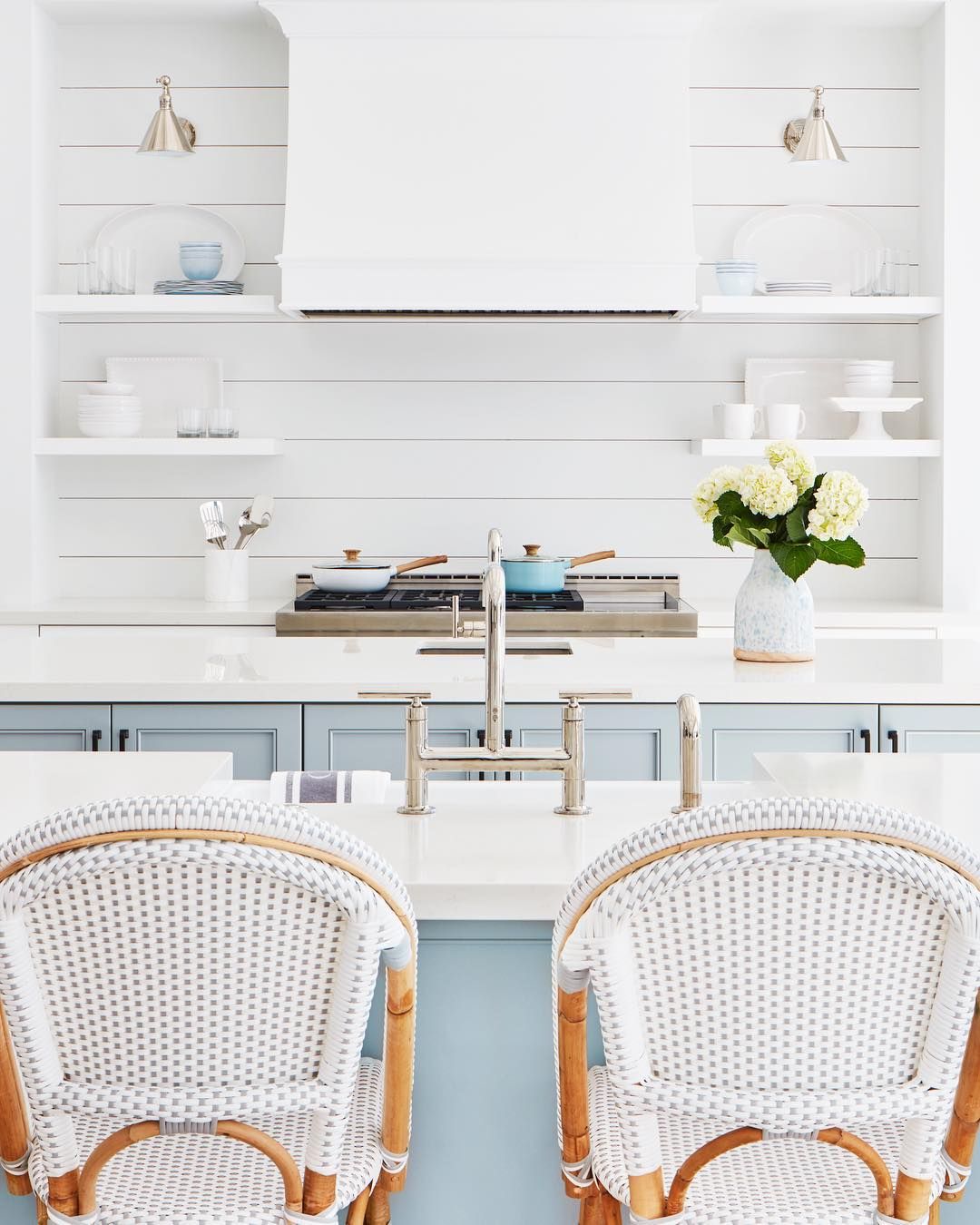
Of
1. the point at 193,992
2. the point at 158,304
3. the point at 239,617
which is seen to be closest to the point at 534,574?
the point at 239,617

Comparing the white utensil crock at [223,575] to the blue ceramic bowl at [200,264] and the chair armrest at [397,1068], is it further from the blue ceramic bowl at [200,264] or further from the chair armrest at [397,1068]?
the chair armrest at [397,1068]

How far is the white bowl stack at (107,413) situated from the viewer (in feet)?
13.7

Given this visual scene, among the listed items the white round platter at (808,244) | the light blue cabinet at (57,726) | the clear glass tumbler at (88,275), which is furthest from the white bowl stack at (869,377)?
the light blue cabinet at (57,726)

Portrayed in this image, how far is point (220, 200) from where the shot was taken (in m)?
4.35

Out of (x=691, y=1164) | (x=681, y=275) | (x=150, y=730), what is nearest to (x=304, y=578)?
(x=681, y=275)

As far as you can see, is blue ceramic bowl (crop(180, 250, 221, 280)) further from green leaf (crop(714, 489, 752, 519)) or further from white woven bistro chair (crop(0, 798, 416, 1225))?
white woven bistro chair (crop(0, 798, 416, 1225))

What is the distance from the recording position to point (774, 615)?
9.05 feet

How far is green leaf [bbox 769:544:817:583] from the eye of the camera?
8.66 ft

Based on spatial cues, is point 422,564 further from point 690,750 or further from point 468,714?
point 690,750

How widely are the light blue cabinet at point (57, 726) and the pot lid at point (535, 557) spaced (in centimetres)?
175

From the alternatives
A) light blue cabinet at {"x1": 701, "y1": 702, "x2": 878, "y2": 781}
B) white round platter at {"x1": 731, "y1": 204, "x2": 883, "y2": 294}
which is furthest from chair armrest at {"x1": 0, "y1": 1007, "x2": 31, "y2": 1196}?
white round platter at {"x1": 731, "y1": 204, "x2": 883, "y2": 294}

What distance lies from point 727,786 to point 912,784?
246 millimetres

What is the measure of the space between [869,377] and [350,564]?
1691 mm

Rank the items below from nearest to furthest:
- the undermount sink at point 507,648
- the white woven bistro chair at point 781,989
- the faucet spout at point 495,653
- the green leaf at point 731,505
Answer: the white woven bistro chair at point 781,989, the faucet spout at point 495,653, the green leaf at point 731,505, the undermount sink at point 507,648
